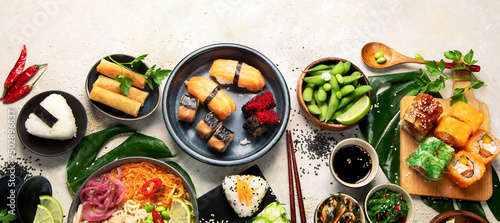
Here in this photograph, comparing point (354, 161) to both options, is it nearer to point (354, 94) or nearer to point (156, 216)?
point (354, 94)

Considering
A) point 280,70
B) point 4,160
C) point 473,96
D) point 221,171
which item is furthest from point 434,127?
point 4,160

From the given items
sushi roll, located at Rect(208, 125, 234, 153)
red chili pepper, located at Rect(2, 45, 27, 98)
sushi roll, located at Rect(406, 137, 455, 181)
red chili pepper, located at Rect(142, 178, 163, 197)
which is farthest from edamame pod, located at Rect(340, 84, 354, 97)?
red chili pepper, located at Rect(2, 45, 27, 98)

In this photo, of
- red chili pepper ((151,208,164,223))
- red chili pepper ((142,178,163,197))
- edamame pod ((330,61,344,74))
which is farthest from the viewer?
edamame pod ((330,61,344,74))

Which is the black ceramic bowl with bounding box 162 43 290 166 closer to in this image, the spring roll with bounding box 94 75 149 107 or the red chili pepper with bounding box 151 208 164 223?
the spring roll with bounding box 94 75 149 107

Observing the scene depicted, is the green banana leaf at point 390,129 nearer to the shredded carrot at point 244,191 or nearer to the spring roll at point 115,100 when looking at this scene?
the shredded carrot at point 244,191

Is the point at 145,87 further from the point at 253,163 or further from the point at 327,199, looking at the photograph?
the point at 327,199
